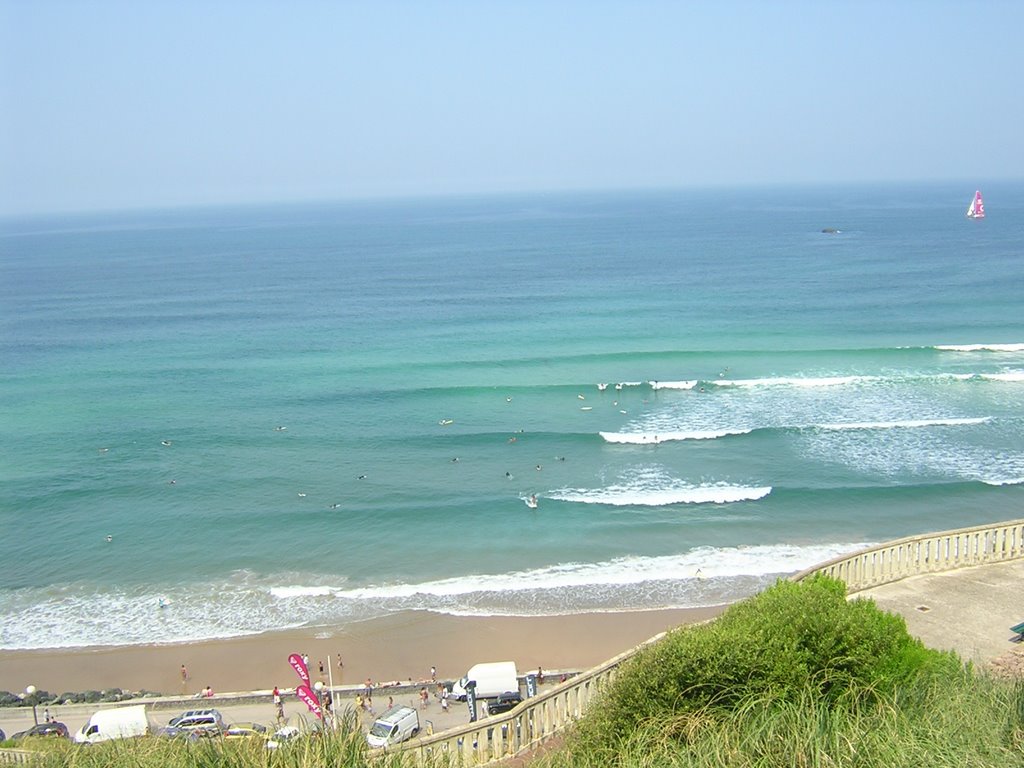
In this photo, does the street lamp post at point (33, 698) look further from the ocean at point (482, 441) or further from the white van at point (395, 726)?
the white van at point (395, 726)

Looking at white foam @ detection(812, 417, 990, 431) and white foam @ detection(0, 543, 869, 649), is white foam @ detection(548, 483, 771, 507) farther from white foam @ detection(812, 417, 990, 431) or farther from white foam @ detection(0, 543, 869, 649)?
white foam @ detection(812, 417, 990, 431)

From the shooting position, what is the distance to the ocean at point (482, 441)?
2988 centimetres

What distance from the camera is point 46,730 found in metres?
20.8

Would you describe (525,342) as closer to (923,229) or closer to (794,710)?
(794,710)

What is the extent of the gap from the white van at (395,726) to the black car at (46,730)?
22.9 feet

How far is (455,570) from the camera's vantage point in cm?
3036

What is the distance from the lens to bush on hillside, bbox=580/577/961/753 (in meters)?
9.56

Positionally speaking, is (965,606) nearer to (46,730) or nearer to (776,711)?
(776,711)

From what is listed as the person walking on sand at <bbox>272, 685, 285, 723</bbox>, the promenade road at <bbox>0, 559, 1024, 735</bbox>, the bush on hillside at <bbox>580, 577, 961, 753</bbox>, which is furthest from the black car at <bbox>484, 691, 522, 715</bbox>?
the bush on hillside at <bbox>580, 577, 961, 753</bbox>

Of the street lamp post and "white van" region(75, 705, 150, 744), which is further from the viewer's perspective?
the street lamp post

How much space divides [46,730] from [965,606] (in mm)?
18861

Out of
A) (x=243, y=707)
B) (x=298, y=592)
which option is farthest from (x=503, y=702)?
(x=298, y=592)

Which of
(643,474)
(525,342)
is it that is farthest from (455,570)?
(525,342)

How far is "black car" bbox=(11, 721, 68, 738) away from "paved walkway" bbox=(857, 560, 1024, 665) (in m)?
17.1
